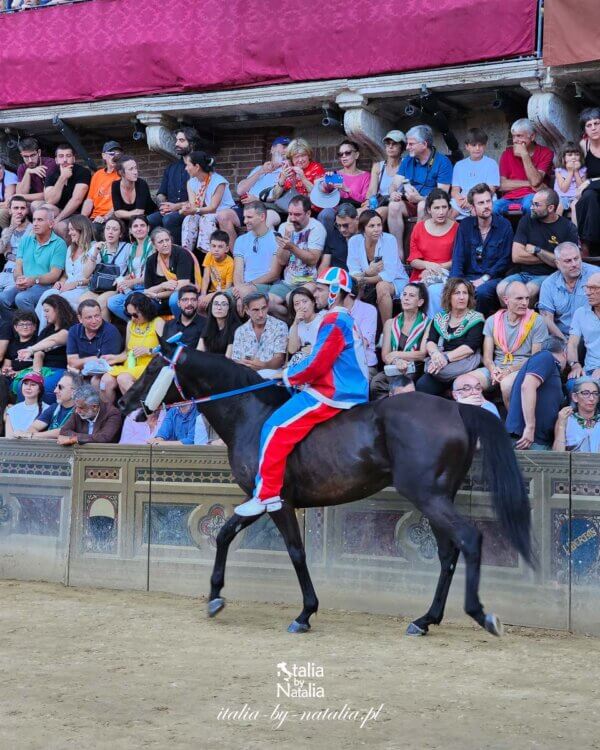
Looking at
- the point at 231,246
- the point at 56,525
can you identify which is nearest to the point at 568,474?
the point at 56,525

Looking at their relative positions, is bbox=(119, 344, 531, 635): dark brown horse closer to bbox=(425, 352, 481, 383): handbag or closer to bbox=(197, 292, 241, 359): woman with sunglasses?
bbox=(425, 352, 481, 383): handbag

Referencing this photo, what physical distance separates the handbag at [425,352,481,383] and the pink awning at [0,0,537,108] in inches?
174

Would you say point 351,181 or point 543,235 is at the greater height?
point 351,181

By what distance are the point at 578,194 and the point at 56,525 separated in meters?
5.87

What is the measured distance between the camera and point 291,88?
13.8m

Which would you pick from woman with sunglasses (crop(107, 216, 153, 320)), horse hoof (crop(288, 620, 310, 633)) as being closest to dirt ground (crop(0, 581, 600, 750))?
horse hoof (crop(288, 620, 310, 633))

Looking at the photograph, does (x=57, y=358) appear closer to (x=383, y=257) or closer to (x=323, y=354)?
(x=383, y=257)

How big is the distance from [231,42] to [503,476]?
27.8 ft

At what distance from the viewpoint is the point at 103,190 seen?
14.4 meters

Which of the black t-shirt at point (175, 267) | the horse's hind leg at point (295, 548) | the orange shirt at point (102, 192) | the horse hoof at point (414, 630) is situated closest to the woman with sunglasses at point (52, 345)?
the black t-shirt at point (175, 267)

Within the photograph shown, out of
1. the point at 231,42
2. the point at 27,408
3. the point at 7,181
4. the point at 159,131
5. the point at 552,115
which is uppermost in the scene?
the point at 231,42

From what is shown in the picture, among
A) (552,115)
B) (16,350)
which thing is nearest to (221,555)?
(16,350)

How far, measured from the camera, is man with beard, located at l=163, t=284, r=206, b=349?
1116 cm

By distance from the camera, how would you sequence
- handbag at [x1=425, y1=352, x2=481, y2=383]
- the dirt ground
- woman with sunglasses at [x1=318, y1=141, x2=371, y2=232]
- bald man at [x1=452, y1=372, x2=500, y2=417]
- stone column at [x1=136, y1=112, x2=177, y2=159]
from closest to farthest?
the dirt ground → bald man at [x1=452, y1=372, x2=500, y2=417] → handbag at [x1=425, y1=352, x2=481, y2=383] → woman with sunglasses at [x1=318, y1=141, x2=371, y2=232] → stone column at [x1=136, y1=112, x2=177, y2=159]
